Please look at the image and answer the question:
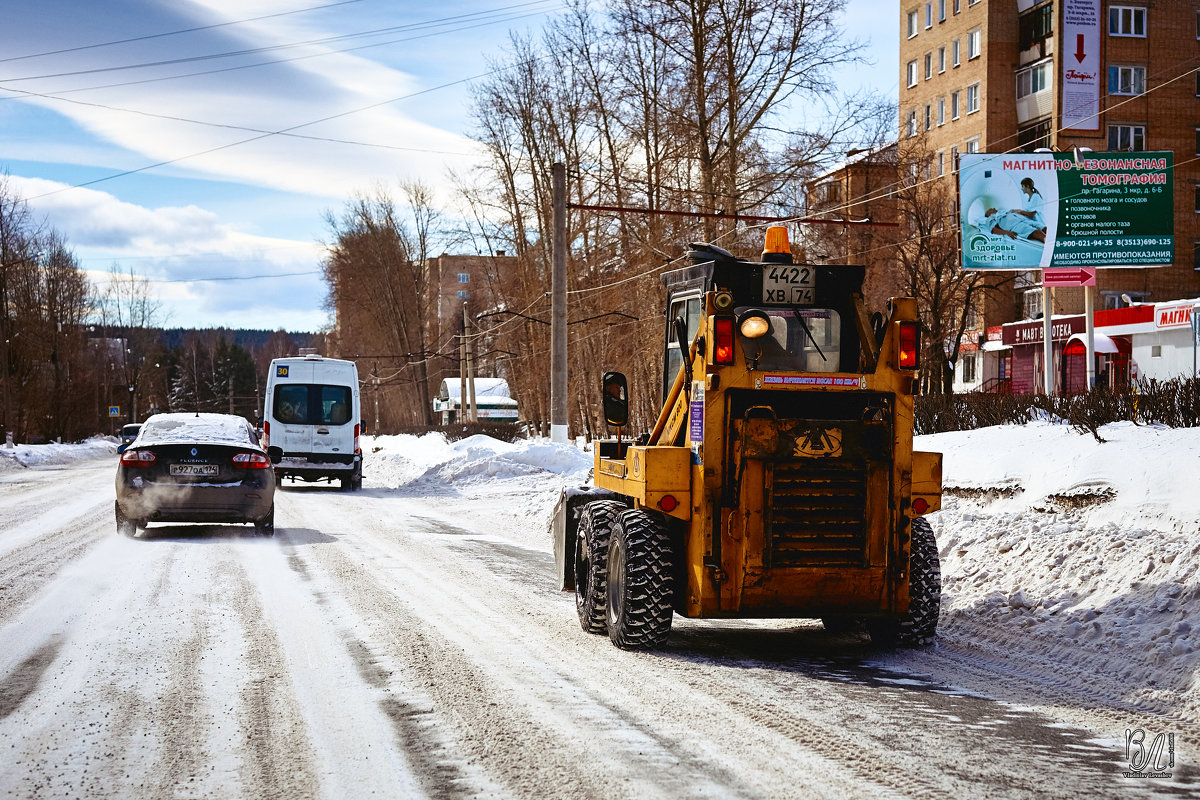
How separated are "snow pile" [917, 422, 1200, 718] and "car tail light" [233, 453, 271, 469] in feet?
27.5

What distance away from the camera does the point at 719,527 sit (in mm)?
7141

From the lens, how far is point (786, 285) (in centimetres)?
763

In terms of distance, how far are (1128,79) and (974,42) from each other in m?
7.91

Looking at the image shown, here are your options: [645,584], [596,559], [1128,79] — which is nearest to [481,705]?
[645,584]

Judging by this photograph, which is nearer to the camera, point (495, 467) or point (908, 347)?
Result: point (908, 347)

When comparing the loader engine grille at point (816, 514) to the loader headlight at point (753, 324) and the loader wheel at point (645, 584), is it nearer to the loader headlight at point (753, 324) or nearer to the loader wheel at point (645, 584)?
the loader wheel at point (645, 584)

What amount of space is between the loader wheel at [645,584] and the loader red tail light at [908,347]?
1814 mm

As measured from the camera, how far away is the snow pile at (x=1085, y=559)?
6.92 meters

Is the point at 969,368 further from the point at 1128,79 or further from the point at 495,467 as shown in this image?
the point at 495,467

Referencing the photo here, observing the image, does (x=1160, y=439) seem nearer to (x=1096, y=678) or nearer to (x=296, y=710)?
(x=1096, y=678)

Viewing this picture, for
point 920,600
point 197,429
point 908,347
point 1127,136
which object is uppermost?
point 1127,136

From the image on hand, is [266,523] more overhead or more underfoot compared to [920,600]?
more underfoot

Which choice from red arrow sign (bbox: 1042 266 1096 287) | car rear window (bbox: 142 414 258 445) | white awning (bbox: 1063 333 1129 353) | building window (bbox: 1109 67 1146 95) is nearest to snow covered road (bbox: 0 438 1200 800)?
car rear window (bbox: 142 414 258 445)

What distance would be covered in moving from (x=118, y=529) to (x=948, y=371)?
112ft
